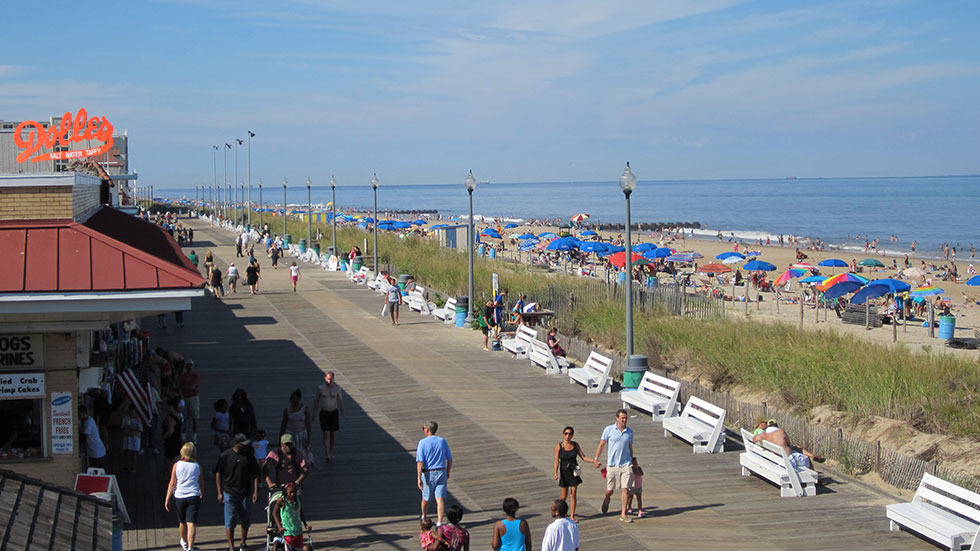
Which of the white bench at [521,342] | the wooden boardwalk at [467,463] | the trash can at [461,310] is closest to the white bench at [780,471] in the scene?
the wooden boardwalk at [467,463]

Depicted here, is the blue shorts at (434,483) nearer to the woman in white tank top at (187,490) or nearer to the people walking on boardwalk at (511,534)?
the people walking on boardwalk at (511,534)

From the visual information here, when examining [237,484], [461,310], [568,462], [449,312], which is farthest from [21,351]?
[449,312]

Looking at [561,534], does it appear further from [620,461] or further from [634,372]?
[634,372]

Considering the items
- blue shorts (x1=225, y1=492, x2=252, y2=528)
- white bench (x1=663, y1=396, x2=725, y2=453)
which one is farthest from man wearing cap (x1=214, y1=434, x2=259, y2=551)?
white bench (x1=663, y1=396, x2=725, y2=453)

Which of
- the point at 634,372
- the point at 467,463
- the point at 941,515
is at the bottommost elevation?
the point at 467,463

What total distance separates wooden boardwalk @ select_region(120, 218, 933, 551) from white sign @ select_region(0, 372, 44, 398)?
5.91ft

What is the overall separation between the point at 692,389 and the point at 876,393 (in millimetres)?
2733

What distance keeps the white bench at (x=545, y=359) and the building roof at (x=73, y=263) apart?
405 inches

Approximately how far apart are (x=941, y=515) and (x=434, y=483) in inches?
203

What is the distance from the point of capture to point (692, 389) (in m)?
15.9

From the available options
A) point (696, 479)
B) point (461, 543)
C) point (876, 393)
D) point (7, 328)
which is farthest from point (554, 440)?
point (7, 328)

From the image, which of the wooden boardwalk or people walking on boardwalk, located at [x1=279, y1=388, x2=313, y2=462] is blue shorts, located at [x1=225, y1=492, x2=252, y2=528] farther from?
people walking on boardwalk, located at [x1=279, y1=388, x2=313, y2=462]

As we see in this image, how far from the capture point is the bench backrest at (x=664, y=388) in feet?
49.9

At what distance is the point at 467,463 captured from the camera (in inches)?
523
